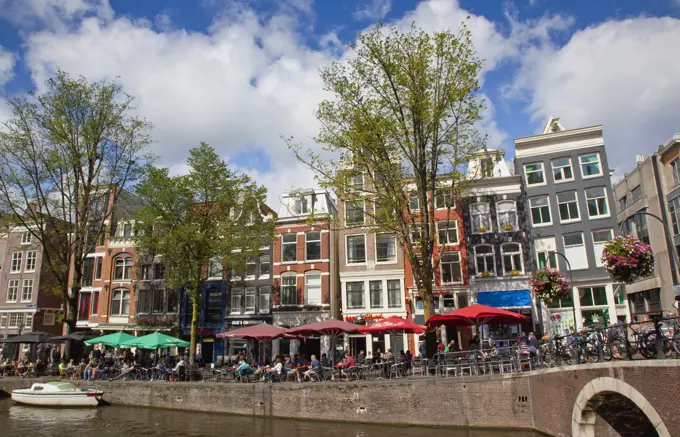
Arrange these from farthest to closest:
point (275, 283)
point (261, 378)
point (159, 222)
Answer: point (275, 283) → point (159, 222) → point (261, 378)

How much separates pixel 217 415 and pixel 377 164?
1441 cm

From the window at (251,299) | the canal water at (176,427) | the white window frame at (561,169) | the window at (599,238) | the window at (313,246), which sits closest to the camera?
the canal water at (176,427)

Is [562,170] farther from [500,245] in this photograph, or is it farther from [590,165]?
[500,245]

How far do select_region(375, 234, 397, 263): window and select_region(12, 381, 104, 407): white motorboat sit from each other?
1962cm

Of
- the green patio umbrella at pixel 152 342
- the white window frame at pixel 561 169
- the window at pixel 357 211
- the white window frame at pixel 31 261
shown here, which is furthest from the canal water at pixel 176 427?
the white window frame at pixel 31 261

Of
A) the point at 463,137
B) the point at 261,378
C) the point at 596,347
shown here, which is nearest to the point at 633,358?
the point at 596,347

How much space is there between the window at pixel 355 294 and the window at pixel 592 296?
14.5 meters

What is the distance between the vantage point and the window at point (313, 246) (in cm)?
3762

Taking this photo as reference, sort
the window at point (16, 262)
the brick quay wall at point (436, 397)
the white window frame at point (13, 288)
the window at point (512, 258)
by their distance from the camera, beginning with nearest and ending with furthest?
the brick quay wall at point (436, 397) → the window at point (512, 258) → the white window frame at point (13, 288) → the window at point (16, 262)

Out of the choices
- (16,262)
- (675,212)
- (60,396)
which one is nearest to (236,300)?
(60,396)

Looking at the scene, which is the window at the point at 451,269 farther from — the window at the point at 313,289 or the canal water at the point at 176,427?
the canal water at the point at 176,427

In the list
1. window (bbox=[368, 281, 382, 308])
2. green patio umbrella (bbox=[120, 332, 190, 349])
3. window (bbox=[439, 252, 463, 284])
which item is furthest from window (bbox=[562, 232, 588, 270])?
green patio umbrella (bbox=[120, 332, 190, 349])

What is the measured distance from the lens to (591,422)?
14188mm

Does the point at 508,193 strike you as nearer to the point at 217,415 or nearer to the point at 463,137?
the point at 463,137
